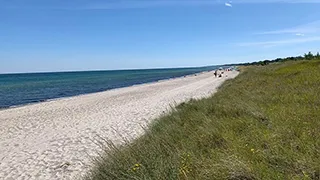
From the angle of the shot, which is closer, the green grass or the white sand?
the green grass

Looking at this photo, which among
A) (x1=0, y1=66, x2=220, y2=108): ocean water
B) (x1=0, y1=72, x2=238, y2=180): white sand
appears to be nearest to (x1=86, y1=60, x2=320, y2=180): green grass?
(x1=0, y1=72, x2=238, y2=180): white sand

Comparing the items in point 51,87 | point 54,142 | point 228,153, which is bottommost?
point 51,87

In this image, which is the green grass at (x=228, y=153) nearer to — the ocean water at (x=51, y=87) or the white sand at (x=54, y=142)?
the white sand at (x=54, y=142)

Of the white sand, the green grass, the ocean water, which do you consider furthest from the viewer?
the ocean water

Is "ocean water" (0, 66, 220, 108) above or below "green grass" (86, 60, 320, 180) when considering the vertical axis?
below

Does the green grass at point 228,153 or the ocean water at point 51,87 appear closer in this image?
the green grass at point 228,153

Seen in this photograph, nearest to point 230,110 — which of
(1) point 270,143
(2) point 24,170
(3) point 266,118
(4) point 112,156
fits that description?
(3) point 266,118

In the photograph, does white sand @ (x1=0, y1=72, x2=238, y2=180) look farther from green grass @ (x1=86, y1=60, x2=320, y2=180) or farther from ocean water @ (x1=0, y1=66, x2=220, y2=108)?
ocean water @ (x1=0, y1=66, x2=220, y2=108)

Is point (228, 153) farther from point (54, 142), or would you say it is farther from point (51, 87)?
point (51, 87)

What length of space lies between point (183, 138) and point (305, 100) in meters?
5.74

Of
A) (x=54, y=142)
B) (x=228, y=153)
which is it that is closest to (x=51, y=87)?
(x=54, y=142)

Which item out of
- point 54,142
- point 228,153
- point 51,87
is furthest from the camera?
point 51,87

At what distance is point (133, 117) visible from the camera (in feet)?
45.1

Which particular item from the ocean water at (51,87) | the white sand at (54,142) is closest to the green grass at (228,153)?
the white sand at (54,142)
